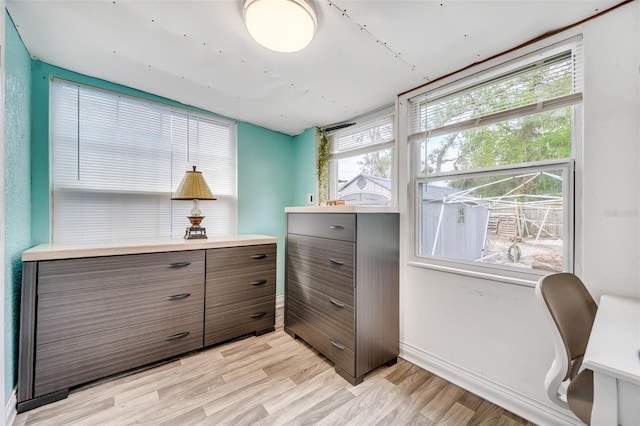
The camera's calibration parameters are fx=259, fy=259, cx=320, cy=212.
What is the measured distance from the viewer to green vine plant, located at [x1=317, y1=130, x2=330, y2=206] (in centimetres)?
291

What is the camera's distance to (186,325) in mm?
1934

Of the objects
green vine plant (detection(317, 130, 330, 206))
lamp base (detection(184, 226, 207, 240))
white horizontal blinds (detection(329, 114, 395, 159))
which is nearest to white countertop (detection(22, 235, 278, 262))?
lamp base (detection(184, 226, 207, 240))

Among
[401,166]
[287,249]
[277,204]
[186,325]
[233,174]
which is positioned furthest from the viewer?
[277,204]

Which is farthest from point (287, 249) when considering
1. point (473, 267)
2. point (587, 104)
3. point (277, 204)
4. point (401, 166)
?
point (587, 104)

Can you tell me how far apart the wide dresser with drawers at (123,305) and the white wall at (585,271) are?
1.58 metres

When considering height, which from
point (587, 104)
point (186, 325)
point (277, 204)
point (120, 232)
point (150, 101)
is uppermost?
point (150, 101)

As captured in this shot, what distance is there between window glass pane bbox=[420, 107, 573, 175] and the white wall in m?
0.14

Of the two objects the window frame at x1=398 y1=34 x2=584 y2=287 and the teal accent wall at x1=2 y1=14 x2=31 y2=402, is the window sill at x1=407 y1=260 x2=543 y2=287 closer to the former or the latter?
the window frame at x1=398 y1=34 x2=584 y2=287

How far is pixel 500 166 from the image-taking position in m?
1.61

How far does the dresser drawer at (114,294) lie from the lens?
4.90 feet

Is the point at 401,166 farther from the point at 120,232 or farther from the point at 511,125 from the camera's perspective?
the point at 120,232

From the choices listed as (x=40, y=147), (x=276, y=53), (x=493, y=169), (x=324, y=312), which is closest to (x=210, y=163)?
(x=40, y=147)

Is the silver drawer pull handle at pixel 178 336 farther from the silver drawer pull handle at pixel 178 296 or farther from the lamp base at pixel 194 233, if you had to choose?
the lamp base at pixel 194 233

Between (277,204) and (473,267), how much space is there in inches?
82.5
